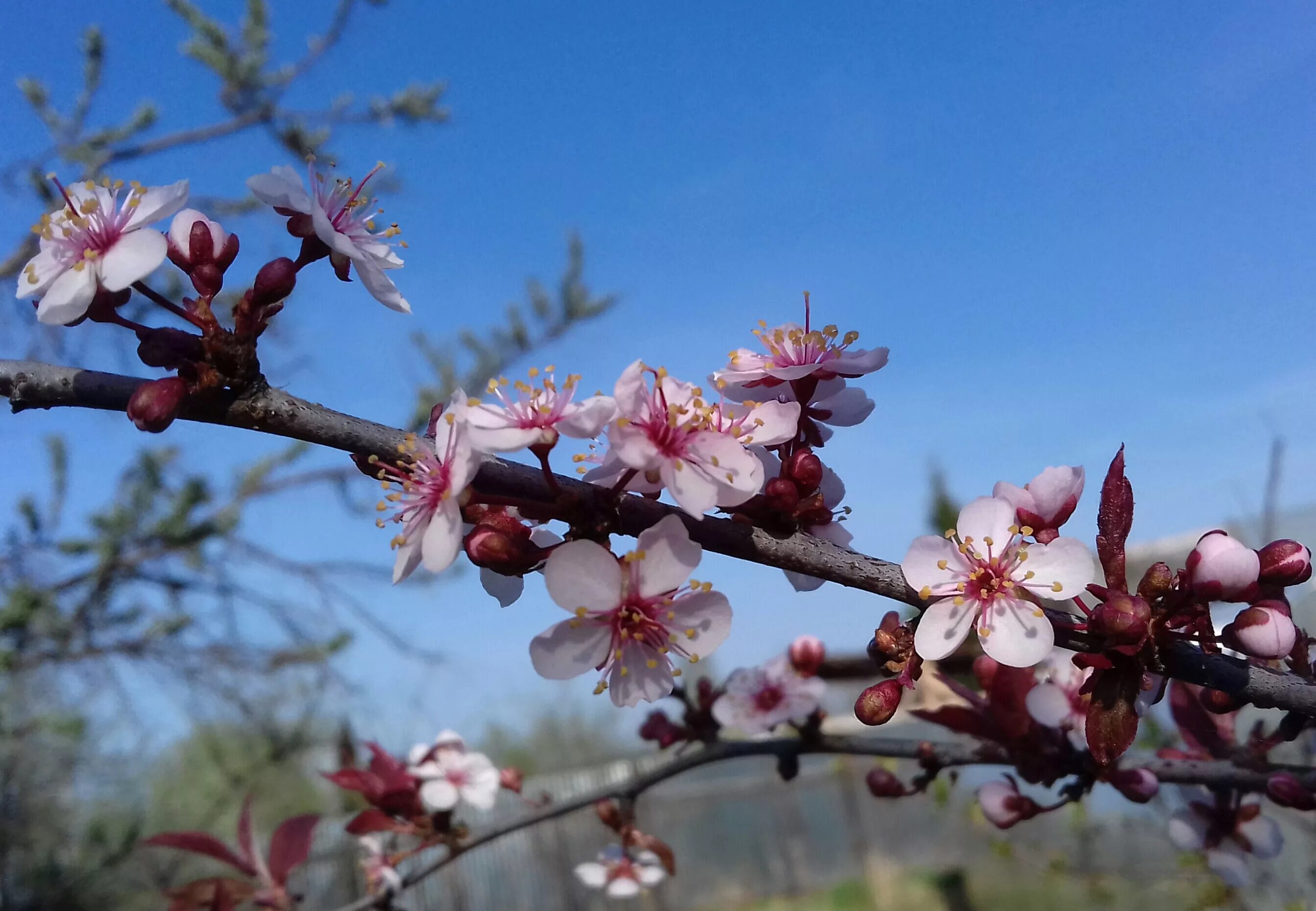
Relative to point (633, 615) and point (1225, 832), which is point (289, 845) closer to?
point (633, 615)

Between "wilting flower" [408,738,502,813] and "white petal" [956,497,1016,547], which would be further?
"wilting flower" [408,738,502,813]

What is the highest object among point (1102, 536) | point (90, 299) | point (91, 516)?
point (91, 516)

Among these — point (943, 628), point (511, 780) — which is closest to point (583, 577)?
point (943, 628)

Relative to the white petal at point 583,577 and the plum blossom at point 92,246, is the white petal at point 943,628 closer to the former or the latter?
the white petal at point 583,577

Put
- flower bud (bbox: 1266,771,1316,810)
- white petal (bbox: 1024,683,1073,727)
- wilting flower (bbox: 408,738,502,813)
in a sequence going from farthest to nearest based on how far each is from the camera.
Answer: wilting flower (bbox: 408,738,502,813) → white petal (bbox: 1024,683,1073,727) → flower bud (bbox: 1266,771,1316,810)

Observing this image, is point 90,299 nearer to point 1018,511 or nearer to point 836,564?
point 836,564

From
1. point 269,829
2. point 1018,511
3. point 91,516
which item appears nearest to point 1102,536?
point 1018,511

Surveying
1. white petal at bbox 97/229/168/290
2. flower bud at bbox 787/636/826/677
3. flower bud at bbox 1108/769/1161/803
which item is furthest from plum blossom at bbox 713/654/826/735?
white petal at bbox 97/229/168/290

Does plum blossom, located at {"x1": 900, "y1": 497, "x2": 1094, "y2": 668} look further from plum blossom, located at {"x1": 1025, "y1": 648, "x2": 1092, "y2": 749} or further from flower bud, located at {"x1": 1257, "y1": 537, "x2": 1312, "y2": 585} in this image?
plum blossom, located at {"x1": 1025, "y1": 648, "x2": 1092, "y2": 749}
